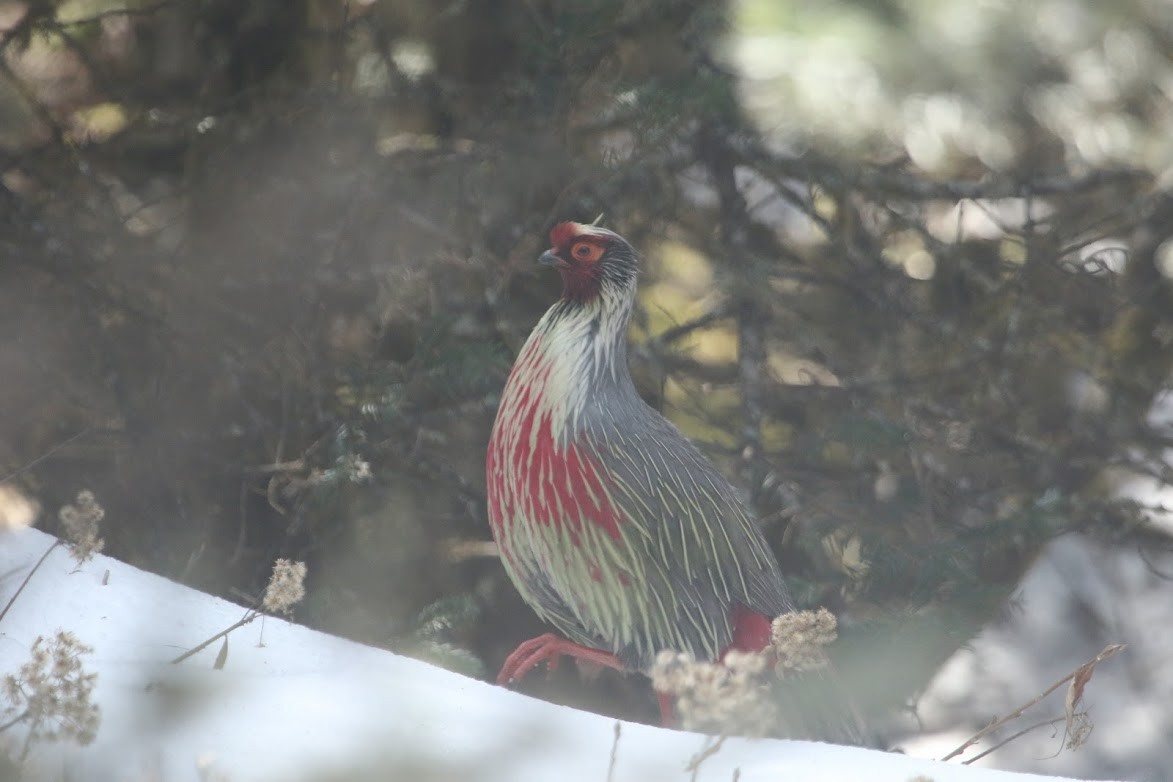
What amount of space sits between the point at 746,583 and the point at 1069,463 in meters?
1.45

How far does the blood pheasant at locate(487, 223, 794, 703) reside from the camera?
2.99m

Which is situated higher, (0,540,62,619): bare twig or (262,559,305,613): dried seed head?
(0,540,62,619): bare twig

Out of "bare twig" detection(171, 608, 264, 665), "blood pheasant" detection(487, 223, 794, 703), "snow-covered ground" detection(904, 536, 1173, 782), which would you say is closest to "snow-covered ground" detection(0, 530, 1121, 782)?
"bare twig" detection(171, 608, 264, 665)

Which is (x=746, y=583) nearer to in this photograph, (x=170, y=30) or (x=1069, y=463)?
(x=1069, y=463)

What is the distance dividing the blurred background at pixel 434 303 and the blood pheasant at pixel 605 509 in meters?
0.46

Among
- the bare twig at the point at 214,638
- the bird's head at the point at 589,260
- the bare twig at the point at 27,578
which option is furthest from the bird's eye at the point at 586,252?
the bare twig at the point at 27,578

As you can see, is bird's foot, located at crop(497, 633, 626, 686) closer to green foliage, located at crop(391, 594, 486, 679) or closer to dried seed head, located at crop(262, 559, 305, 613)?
green foliage, located at crop(391, 594, 486, 679)

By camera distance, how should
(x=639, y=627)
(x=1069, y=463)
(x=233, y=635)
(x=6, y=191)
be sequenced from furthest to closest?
(x=1069, y=463), (x=6, y=191), (x=639, y=627), (x=233, y=635)

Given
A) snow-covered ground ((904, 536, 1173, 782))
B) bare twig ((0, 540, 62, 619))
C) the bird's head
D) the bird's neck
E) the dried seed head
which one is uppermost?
the bird's head

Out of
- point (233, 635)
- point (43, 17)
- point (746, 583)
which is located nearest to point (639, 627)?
point (746, 583)

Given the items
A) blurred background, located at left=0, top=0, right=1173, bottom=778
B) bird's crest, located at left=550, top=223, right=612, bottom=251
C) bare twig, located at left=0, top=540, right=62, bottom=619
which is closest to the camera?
bare twig, located at left=0, top=540, right=62, bottom=619

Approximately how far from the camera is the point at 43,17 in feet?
11.8

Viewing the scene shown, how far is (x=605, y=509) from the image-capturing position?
9.78 feet

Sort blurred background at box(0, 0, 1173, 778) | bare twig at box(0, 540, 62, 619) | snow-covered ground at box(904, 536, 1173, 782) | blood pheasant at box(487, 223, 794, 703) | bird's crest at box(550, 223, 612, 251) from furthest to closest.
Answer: snow-covered ground at box(904, 536, 1173, 782)
blurred background at box(0, 0, 1173, 778)
bird's crest at box(550, 223, 612, 251)
blood pheasant at box(487, 223, 794, 703)
bare twig at box(0, 540, 62, 619)
